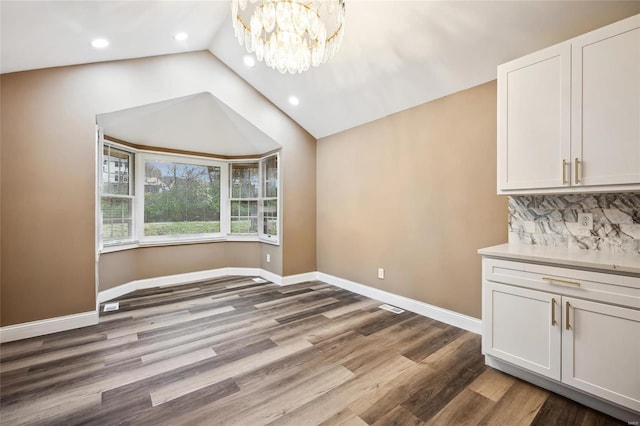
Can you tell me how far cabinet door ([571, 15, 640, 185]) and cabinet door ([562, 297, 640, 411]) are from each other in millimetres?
819

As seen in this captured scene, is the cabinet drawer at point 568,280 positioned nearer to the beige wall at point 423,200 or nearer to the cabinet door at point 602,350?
the cabinet door at point 602,350

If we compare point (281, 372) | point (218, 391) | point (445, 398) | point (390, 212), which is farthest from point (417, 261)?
point (218, 391)

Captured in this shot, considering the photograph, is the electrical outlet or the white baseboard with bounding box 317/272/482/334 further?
the white baseboard with bounding box 317/272/482/334

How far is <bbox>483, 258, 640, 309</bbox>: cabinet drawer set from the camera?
1.58 meters

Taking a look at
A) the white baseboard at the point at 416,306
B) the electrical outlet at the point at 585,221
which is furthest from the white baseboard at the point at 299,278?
the electrical outlet at the point at 585,221

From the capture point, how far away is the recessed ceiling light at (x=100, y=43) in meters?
2.62

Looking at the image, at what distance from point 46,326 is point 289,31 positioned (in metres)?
3.60

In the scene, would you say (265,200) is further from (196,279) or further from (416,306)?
(416,306)

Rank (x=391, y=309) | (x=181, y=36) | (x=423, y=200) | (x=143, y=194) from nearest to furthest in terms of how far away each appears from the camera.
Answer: (x=181, y=36) < (x=423, y=200) < (x=391, y=309) < (x=143, y=194)

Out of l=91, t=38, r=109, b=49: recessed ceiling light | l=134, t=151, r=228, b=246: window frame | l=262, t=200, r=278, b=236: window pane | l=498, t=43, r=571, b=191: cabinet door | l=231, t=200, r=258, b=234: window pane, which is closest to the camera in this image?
l=498, t=43, r=571, b=191: cabinet door

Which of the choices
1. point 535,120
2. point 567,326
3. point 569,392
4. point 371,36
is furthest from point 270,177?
point 569,392

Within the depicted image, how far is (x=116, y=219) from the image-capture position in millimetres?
4090


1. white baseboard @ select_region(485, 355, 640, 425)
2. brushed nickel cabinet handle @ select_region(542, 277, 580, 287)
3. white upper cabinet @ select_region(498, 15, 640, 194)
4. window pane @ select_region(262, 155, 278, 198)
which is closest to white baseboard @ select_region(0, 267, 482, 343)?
white baseboard @ select_region(485, 355, 640, 425)

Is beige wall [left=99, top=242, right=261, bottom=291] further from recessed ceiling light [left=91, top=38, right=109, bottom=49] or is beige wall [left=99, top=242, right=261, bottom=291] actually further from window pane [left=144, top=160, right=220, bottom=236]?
recessed ceiling light [left=91, top=38, right=109, bottom=49]
